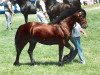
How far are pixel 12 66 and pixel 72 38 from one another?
7.28ft

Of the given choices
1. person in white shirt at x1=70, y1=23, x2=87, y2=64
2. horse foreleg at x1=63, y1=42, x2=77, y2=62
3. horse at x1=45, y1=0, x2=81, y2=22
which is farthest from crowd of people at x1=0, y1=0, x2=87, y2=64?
horse at x1=45, y1=0, x2=81, y2=22

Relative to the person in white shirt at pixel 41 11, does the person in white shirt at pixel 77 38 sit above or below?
above

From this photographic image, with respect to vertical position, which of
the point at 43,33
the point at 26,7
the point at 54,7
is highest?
the point at 43,33

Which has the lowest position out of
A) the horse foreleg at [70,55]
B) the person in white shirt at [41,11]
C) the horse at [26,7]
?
the horse at [26,7]

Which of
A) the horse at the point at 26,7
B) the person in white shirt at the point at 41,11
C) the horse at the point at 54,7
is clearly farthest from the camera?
the horse at the point at 26,7

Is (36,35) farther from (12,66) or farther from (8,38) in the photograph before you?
(8,38)

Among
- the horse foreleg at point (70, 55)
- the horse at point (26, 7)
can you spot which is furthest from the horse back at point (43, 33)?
the horse at point (26, 7)

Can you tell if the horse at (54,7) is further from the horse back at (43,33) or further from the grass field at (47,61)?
the horse back at (43,33)

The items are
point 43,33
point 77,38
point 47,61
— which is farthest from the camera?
point 47,61

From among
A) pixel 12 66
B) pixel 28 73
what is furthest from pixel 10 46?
pixel 28 73

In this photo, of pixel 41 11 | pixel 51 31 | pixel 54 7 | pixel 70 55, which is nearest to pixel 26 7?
pixel 41 11

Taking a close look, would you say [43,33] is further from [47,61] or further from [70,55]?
[47,61]

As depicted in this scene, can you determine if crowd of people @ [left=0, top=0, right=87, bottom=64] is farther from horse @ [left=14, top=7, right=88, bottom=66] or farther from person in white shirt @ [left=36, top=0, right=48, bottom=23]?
horse @ [left=14, top=7, right=88, bottom=66]

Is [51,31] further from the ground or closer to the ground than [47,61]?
further from the ground
